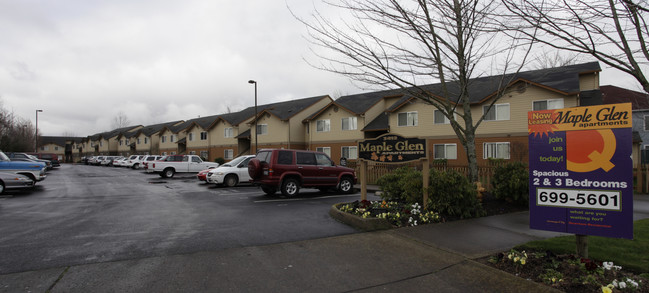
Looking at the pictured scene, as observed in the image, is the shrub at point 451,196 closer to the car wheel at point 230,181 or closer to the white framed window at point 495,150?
the car wheel at point 230,181

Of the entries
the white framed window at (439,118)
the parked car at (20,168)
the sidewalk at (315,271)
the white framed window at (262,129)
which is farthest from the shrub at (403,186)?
the white framed window at (262,129)

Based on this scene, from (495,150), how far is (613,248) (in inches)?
813

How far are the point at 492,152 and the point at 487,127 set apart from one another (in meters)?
1.77

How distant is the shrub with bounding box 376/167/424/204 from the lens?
869 centimetres

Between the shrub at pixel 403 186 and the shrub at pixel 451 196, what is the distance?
0.40 metres

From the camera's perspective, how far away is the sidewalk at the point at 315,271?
425cm

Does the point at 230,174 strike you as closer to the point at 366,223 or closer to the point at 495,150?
the point at 366,223

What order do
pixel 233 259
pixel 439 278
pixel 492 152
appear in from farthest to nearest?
1. pixel 492 152
2. pixel 233 259
3. pixel 439 278

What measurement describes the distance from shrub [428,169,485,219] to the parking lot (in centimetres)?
220

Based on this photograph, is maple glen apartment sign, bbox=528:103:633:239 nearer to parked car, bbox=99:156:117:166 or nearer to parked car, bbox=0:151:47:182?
parked car, bbox=0:151:47:182

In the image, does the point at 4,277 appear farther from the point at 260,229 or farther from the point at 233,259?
the point at 260,229

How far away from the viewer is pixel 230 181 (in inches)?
714

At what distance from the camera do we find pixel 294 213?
31.6ft

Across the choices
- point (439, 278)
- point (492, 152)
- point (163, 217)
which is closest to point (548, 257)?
point (439, 278)
